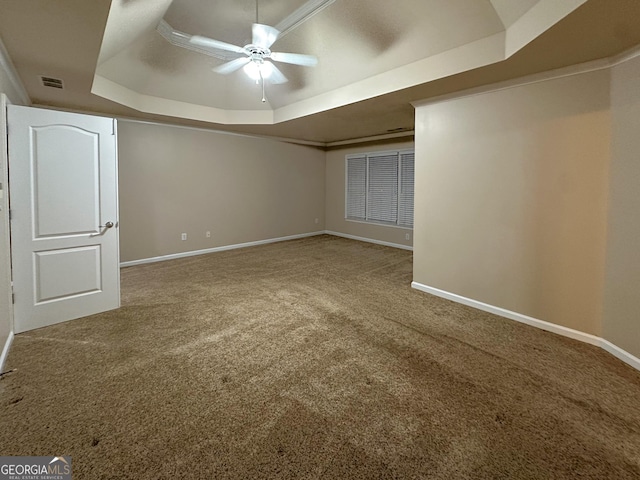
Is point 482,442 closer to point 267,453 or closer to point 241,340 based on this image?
point 267,453

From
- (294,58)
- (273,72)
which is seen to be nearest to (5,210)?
(273,72)

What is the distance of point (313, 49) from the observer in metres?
3.65

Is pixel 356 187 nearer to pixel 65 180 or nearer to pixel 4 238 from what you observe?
pixel 65 180

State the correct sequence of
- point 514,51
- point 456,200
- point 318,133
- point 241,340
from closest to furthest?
point 514,51 < point 241,340 < point 456,200 < point 318,133

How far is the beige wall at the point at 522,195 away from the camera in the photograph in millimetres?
2645

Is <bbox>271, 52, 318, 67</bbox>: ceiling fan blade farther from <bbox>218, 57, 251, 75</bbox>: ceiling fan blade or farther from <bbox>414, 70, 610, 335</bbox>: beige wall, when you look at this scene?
<bbox>414, 70, 610, 335</bbox>: beige wall

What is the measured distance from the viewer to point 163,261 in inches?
216

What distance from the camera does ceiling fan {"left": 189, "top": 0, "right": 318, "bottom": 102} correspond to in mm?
2543

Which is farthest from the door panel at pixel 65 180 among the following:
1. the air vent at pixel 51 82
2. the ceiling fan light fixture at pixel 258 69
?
the ceiling fan light fixture at pixel 258 69

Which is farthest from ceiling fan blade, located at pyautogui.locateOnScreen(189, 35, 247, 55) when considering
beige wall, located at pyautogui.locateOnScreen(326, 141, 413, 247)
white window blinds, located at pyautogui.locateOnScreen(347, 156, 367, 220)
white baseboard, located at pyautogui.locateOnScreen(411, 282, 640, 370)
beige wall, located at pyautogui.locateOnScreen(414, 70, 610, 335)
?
white window blinds, located at pyautogui.locateOnScreen(347, 156, 367, 220)

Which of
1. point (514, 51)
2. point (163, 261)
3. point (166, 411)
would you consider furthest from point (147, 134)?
point (514, 51)

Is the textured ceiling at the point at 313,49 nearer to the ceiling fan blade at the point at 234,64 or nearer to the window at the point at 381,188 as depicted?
the ceiling fan blade at the point at 234,64

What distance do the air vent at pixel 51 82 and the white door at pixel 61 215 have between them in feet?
2.11

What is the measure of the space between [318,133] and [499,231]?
4317mm
